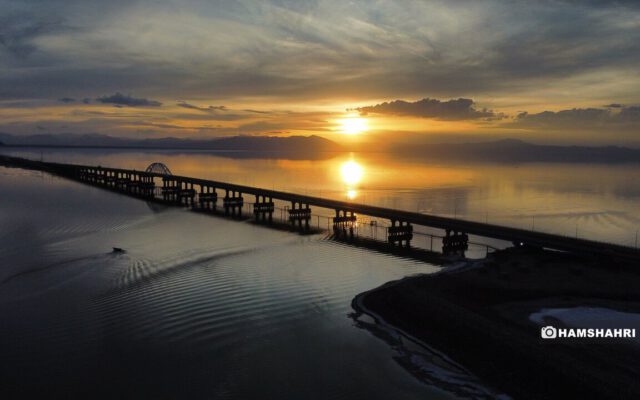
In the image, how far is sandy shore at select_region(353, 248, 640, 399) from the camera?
17953mm

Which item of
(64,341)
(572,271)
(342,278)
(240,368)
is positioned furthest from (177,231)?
(572,271)

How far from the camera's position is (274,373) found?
20250mm

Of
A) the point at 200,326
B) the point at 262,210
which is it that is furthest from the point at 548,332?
the point at 262,210

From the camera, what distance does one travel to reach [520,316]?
79.6 feet

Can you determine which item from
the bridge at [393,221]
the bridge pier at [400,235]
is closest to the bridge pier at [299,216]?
the bridge at [393,221]

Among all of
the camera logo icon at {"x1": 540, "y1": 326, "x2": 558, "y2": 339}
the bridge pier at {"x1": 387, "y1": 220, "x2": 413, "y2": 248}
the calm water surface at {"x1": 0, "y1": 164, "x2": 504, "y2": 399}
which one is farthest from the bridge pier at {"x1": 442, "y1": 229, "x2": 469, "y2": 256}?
the camera logo icon at {"x1": 540, "y1": 326, "x2": 558, "y2": 339}

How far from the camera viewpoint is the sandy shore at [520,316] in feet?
58.9

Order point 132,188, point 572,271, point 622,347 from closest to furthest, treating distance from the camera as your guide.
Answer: point 622,347 < point 572,271 < point 132,188

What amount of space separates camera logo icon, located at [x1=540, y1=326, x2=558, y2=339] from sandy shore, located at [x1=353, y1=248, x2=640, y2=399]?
0.35 meters

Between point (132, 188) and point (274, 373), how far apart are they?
348 feet

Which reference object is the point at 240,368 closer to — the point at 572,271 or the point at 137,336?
the point at 137,336

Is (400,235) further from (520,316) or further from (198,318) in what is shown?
(198,318)

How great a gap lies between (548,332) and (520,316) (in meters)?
2.49

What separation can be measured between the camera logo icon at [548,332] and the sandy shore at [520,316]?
35cm
